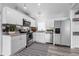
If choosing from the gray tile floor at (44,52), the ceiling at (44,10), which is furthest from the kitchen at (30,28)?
the gray tile floor at (44,52)

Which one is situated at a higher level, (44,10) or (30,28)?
(44,10)

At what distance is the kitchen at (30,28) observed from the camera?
285cm

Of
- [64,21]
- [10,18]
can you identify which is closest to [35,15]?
[10,18]

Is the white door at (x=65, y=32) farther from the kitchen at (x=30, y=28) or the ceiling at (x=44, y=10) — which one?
the ceiling at (x=44, y=10)

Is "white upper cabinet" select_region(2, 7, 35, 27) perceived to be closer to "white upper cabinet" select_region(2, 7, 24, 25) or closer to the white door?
"white upper cabinet" select_region(2, 7, 24, 25)

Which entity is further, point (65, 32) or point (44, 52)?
point (65, 32)

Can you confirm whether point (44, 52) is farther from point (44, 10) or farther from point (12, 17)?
point (12, 17)

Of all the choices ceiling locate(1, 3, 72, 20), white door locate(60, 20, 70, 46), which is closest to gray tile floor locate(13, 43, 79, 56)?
white door locate(60, 20, 70, 46)

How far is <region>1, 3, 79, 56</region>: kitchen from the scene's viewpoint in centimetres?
285

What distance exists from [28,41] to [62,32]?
2017 mm

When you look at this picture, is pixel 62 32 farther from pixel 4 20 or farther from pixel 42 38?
pixel 4 20

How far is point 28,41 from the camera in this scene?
14.0ft

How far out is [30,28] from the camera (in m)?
4.20

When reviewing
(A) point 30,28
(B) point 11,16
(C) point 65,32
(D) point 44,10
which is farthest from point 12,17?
(C) point 65,32
